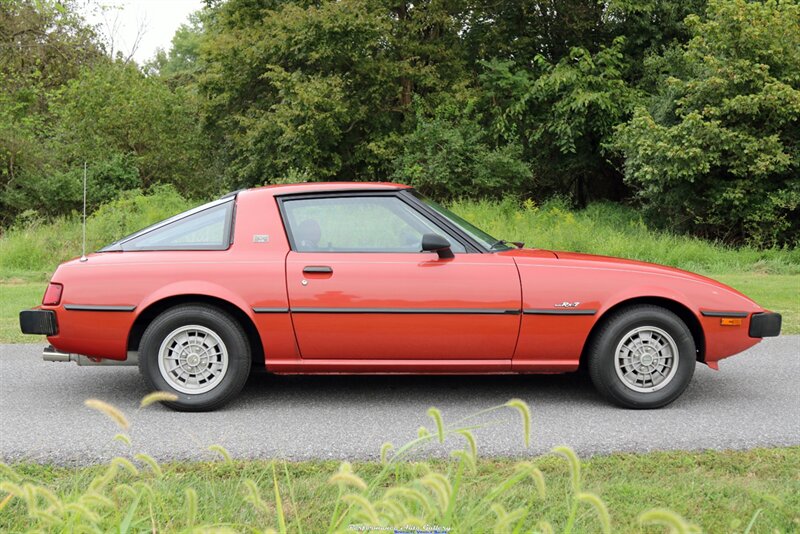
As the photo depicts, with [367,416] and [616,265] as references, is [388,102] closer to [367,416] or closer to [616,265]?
[616,265]

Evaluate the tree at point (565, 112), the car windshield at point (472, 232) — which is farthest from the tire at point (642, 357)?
the tree at point (565, 112)

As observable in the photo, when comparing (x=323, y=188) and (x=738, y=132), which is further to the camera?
(x=738, y=132)

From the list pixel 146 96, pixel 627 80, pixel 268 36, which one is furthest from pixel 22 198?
pixel 627 80

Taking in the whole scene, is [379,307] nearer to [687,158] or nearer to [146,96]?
[687,158]

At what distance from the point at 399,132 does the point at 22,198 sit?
11.3 metres

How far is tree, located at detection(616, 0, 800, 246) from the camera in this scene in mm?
17672

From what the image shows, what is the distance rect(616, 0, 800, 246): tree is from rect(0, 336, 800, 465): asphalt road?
12.0m

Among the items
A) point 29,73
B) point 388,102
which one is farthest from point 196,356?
point 29,73

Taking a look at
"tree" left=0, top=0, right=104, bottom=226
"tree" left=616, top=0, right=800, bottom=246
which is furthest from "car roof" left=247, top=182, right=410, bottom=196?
"tree" left=0, top=0, right=104, bottom=226

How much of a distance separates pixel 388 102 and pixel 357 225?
67.4 ft

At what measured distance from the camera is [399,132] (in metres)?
25.5

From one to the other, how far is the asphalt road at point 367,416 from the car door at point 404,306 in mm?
423

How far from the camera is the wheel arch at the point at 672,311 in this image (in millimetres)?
5375

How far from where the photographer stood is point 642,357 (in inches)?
210
